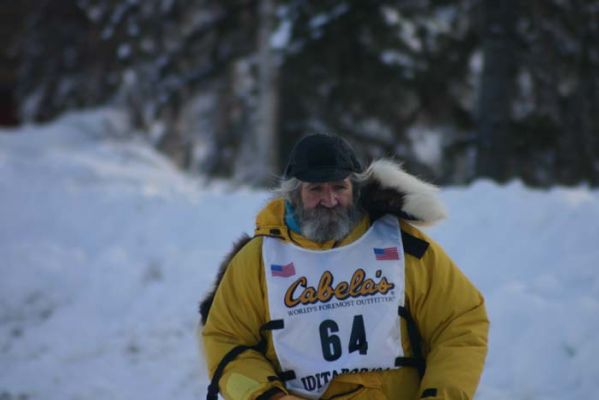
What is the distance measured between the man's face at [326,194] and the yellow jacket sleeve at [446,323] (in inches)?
16.5

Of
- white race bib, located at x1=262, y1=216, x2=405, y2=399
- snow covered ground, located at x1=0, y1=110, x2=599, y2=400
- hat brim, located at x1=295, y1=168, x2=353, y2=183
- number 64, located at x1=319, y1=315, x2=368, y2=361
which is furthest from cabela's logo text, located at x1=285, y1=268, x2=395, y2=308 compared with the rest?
snow covered ground, located at x1=0, y1=110, x2=599, y2=400

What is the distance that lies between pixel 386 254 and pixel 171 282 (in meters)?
4.17

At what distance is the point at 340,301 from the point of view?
113 inches

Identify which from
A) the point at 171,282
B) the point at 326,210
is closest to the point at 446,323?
the point at 326,210

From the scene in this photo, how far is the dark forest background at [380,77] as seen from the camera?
9.10m

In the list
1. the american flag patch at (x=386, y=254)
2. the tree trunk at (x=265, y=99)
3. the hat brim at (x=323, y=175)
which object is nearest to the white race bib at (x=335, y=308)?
the american flag patch at (x=386, y=254)

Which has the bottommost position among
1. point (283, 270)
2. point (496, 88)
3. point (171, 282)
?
point (283, 270)

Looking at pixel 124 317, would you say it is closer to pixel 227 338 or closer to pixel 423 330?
pixel 227 338

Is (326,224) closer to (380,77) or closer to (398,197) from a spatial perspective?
(398,197)

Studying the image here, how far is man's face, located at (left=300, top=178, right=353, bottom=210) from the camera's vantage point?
115 inches

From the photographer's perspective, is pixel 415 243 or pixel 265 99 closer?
pixel 415 243

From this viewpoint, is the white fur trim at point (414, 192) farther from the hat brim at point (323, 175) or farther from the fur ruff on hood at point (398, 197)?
the hat brim at point (323, 175)

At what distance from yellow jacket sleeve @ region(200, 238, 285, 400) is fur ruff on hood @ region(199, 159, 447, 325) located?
0.55m

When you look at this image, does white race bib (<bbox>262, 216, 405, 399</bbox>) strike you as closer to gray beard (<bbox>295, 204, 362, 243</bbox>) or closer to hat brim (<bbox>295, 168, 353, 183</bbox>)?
gray beard (<bbox>295, 204, 362, 243</bbox>)
